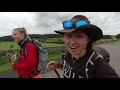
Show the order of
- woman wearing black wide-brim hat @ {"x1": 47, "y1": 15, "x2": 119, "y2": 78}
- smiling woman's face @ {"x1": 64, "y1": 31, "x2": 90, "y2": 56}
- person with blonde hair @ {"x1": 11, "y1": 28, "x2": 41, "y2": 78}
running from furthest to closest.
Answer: person with blonde hair @ {"x1": 11, "y1": 28, "x2": 41, "y2": 78} < smiling woman's face @ {"x1": 64, "y1": 31, "x2": 90, "y2": 56} < woman wearing black wide-brim hat @ {"x1": 47, "y1": 15, "x2": 119, "y2": 78}

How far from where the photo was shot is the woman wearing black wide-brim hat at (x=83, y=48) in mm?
2121

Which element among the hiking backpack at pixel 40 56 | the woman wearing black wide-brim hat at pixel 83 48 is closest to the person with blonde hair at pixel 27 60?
the hiking backpack at pixel 40 56

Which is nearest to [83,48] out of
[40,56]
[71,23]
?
[71,23]

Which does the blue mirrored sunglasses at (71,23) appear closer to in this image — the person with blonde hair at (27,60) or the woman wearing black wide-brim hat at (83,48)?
the woman wearing black wide-brim hat at (83,48)

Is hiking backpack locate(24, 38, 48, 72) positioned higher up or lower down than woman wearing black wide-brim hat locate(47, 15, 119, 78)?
lower down

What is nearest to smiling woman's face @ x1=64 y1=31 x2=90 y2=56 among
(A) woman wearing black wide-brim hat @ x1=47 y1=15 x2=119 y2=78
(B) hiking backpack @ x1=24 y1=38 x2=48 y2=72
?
(A) woman wearing black wide-brim hat @ x1=47 y1=15 x2=119 y2=78

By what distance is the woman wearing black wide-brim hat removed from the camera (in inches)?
83.5

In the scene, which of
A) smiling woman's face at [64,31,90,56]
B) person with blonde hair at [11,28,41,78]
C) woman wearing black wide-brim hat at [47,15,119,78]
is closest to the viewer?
woman wearing black wide-brim hat at [47,15,119,78]

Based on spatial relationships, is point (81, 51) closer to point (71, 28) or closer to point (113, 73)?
point (71, 28)

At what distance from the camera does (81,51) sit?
2311mm

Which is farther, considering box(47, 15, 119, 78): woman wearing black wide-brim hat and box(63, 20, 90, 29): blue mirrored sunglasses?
box(63, 20, 90, 29): blue mirrored sunglasses

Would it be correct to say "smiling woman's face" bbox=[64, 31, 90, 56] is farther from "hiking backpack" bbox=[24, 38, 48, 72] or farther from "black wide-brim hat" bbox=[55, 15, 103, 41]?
"hiking backpack" bbox=[24, 38, 48, 72]
